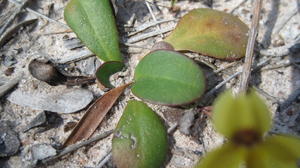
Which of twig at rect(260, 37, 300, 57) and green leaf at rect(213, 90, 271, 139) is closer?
green leaf at rect(213, 90, 271, 139)

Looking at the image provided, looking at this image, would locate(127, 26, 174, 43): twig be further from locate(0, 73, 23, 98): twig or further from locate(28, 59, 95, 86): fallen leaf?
locate(0, 73, 23, 98): twig

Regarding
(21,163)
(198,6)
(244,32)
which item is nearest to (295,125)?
(244,32)

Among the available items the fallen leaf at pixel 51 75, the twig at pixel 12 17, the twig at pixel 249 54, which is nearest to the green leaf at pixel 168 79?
the twig at pixel 249 54

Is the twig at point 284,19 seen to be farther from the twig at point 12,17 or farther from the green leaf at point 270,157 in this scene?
the twig at point 12,17

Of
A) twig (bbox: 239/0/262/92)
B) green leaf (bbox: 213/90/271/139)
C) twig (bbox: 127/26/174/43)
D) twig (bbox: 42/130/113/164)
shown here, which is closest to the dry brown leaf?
twig (bbox: 42/130/113/164)

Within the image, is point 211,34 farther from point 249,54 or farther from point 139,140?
point 139,140

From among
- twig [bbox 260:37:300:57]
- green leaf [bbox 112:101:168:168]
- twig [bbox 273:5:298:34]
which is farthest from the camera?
twig [bbox 273:5:298:34]
